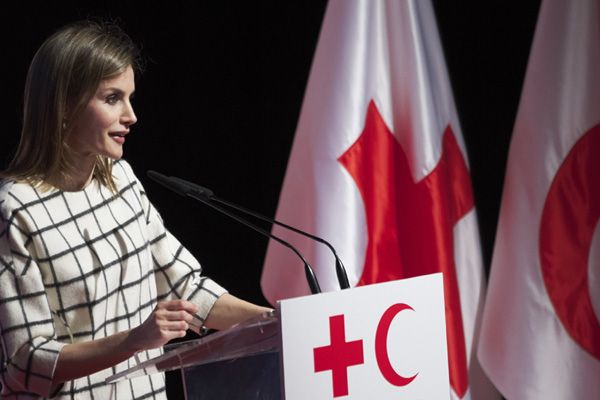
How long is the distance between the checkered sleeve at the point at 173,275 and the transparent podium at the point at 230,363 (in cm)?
34

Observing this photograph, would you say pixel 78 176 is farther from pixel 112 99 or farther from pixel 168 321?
pixel 168 321

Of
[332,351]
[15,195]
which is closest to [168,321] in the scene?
[332,351]

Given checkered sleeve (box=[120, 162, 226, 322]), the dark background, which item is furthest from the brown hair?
the dark background

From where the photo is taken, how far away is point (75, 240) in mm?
1852

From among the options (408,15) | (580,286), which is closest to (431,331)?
(580,286)

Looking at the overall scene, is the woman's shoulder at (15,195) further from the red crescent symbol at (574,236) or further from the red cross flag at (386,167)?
the red crescent symbol at (574,236)

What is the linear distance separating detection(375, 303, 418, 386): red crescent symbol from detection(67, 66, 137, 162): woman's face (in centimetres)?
63

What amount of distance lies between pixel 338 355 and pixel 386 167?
5.14ft

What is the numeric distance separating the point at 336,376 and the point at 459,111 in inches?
78.6

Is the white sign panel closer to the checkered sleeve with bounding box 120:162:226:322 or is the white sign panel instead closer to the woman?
the woman

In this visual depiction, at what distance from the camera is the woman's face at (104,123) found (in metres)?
1.86

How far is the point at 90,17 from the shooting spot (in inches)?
117

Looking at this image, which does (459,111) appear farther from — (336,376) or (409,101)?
(336,376)

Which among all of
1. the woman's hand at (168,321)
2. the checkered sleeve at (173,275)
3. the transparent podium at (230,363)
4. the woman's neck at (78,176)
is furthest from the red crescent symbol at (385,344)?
the woman's neck at (78,176)
